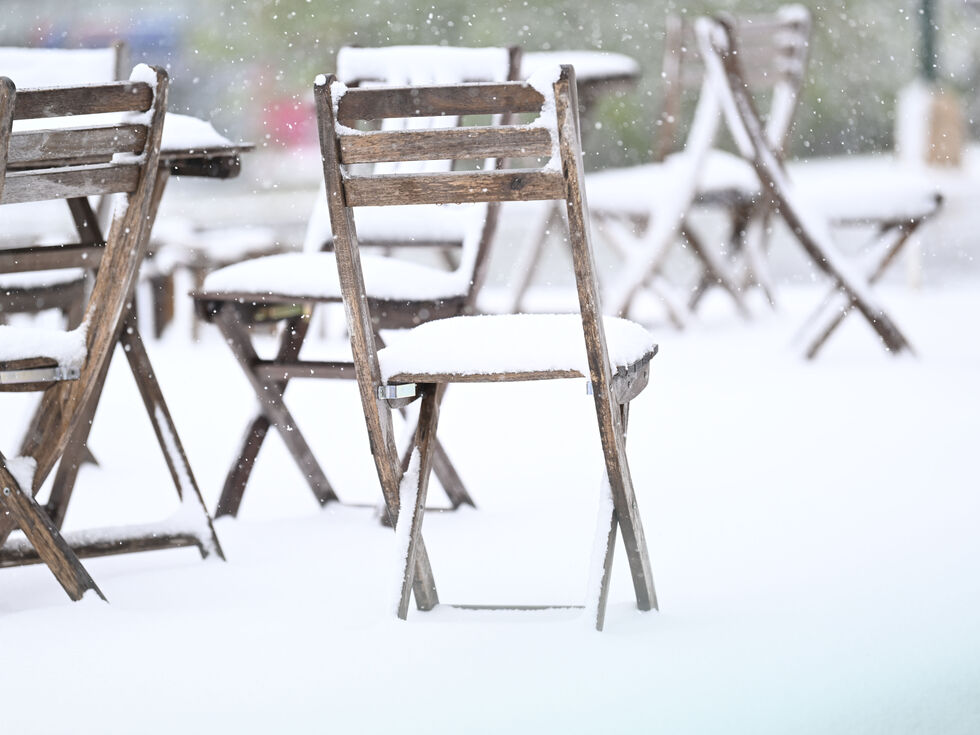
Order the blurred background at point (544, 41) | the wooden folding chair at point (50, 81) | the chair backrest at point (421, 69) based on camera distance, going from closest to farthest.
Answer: the chair backrest at point (421, 69) → the wooden folding chair at point (50, 81) → the blurred background at point (544, 41)

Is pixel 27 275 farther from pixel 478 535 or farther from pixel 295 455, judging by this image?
pixel 478 535

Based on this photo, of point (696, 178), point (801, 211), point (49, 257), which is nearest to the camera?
point (49, 257)

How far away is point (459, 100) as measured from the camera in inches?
72.5

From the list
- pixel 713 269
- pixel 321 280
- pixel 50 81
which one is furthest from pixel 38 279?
pixel 713 269

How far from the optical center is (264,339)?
6.03 m

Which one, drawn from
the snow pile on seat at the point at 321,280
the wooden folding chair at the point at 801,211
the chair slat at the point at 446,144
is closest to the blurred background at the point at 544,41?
the wooden folding chair at the point at 801,211

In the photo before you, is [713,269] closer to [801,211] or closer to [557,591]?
[801,211]

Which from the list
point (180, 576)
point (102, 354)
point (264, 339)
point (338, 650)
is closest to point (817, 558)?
point (338, 650)

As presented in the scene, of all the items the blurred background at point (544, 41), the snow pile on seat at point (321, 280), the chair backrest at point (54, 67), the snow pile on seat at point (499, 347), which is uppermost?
the chair backrest at point (54, 67)

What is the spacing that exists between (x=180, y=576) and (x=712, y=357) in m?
2.64

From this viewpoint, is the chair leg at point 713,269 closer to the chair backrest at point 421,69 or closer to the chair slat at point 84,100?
the chair backrest at point 421,69

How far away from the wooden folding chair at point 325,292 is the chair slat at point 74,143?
1.52 feet

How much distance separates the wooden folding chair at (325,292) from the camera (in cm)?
264

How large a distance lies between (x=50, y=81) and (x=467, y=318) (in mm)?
1509
